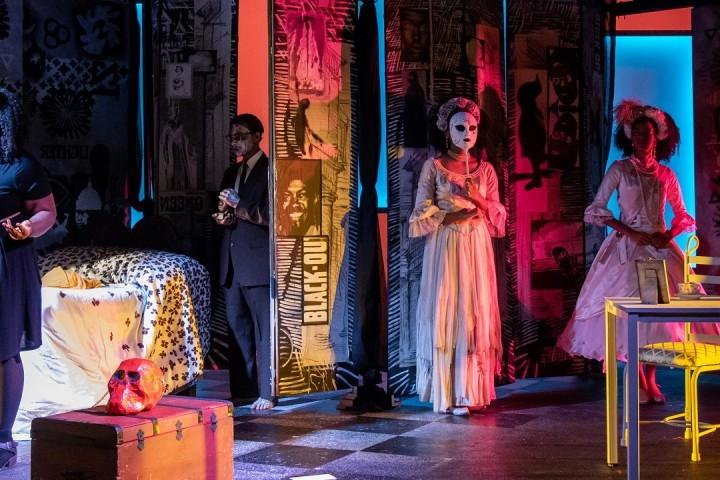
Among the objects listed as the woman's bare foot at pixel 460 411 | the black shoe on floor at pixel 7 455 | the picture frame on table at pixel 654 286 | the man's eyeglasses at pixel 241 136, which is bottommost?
the woman's bare foot at pixel 460 411

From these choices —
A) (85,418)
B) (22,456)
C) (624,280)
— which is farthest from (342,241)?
(85,418)

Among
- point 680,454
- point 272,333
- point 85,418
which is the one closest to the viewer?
point 85,418

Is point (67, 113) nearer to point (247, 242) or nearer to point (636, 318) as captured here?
point (247, 242)

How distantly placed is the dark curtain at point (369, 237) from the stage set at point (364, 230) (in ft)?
0.06

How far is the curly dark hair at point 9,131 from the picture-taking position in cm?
487

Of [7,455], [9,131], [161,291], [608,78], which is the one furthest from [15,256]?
[608,78]

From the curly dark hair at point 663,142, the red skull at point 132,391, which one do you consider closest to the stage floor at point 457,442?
the red skull at point 132,391

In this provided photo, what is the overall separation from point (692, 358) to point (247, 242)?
294 centimetres

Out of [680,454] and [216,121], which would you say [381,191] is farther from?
[680,454]

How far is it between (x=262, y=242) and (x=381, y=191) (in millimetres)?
1473

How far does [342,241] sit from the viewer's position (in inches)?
265

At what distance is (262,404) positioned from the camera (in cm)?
649

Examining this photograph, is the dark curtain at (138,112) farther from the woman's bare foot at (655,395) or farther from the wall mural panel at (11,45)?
the woman's bare foot at (655,395)

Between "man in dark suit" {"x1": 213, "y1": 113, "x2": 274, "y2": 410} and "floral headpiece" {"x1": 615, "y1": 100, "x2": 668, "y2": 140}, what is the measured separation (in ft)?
7.49
